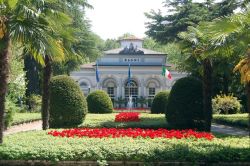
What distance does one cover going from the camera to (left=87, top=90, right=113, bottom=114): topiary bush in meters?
29.9

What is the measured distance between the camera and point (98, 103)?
98.2 feet

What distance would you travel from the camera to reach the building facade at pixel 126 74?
1980 inches

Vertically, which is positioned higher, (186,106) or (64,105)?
(64,105)

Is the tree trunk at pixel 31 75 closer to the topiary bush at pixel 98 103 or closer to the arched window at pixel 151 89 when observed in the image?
the topiary bush at pixel 98 103

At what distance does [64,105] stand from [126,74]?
34.0m

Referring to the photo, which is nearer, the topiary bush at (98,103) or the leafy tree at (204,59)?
the leafy tree at (204,59)

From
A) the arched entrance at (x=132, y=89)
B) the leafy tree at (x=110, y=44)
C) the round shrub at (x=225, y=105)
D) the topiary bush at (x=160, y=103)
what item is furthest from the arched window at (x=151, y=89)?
the leafy tree at (x=110, y=44)

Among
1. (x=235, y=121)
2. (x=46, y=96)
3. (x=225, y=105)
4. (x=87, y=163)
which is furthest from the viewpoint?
(x=225, y=105)

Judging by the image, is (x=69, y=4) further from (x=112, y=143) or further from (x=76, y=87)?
(x=112, y=143)

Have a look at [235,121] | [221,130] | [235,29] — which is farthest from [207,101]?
[235,121]

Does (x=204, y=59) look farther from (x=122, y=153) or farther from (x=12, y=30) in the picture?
(x=12, y=30)

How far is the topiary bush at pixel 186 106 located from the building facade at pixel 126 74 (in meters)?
33.3

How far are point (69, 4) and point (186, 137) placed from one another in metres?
25.7

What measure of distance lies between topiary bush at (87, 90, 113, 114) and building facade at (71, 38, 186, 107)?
19366 millimetres
